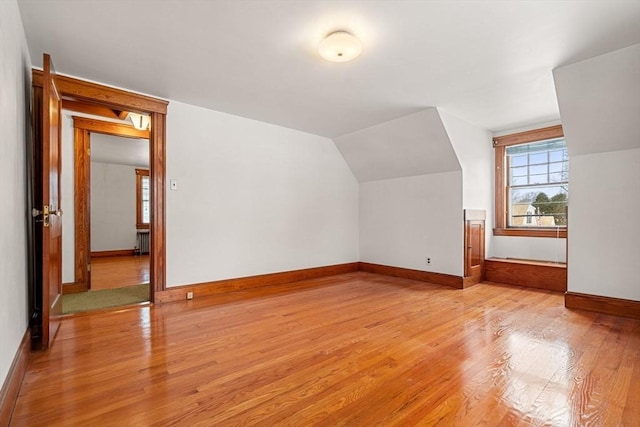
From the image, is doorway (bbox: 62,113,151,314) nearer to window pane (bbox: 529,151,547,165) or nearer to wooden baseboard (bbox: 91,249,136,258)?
wooden baseboard (bbox: 91,249,136,258)

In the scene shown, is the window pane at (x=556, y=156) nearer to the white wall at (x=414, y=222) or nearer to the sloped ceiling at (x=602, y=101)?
the sloped ceiling at (x=602, y=101)

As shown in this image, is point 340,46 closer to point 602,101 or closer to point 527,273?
point 602,101

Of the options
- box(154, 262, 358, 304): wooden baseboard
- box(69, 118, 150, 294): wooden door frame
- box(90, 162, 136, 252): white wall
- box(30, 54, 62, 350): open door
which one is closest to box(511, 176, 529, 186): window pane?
box(154, 262, 358, 304): wooden baseboard

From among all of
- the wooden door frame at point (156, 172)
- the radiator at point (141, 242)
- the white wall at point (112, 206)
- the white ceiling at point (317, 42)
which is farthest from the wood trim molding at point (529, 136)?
the white wall at point (112, 206)

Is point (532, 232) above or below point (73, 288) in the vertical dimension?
above

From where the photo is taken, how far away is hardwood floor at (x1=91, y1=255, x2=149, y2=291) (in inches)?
177

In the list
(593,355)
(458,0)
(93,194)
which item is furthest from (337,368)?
(93,194)

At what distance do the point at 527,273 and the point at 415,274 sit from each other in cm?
148

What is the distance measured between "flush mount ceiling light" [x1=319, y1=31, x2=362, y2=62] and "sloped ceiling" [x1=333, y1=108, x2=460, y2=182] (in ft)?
6.12

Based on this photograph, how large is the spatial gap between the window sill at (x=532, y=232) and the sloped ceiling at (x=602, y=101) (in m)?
1.49

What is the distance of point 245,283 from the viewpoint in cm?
406

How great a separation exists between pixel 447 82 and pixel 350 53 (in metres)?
1.28

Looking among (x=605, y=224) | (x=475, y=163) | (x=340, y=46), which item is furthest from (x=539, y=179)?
(x=340, y=46)

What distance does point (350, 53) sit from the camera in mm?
2281
